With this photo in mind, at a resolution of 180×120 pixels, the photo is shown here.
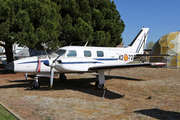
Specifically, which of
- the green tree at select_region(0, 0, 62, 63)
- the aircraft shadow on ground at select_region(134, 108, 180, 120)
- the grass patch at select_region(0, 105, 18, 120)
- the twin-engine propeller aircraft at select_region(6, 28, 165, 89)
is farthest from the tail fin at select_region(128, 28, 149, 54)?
the grass patch at select_region(0, 105, 18, 120)

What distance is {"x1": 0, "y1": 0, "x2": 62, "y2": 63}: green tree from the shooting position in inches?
750

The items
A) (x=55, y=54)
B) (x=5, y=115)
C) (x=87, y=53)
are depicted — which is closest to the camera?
(x=5, y=115)

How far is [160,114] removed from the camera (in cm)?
757

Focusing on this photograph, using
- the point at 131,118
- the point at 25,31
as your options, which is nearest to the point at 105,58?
the point at 131,118

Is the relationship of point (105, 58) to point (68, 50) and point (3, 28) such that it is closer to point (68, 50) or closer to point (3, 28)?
point (68, 50)

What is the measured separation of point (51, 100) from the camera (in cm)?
975

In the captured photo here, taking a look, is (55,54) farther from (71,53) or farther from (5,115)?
(5,115)

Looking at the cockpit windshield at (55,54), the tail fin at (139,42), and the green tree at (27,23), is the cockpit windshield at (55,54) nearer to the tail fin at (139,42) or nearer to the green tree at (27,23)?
the green tree at (27,23)

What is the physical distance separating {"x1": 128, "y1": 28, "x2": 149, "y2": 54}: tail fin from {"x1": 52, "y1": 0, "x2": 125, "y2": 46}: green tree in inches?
270

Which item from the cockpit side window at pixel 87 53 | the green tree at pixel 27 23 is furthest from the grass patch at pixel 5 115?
the green tree at pixel 27 23

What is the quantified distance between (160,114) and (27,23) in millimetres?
18726

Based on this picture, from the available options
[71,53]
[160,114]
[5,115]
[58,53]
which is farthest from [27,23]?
[160,114]

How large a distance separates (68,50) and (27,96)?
4513mm

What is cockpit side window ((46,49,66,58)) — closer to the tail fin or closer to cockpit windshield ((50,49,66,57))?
cockpit windshield ((50,49,66,57))
